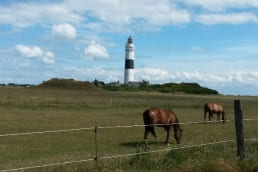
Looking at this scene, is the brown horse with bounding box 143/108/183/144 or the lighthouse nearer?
the brown horse with bounding box 143/108/183/144

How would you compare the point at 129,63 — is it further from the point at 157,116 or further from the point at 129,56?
the point at 157,116

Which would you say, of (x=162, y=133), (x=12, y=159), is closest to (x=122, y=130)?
(x=162, y=133)

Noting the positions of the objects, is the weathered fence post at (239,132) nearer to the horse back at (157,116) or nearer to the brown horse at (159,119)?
the brown horse at (159,119)

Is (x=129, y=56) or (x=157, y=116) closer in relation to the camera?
(x=157, y=116)

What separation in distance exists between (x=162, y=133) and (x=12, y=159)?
468 inches

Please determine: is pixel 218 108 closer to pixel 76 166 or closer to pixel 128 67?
pixel 76 166

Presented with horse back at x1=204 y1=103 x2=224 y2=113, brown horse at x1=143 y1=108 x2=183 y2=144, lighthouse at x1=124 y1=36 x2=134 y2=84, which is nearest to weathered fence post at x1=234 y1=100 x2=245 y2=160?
brown horse at x1=143 y1=108 x2=183 y2=144

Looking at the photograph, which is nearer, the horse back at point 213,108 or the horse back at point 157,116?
the horse back at point 157,116

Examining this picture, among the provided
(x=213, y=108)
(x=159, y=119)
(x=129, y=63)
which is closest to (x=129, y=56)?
(x=129, y=63)

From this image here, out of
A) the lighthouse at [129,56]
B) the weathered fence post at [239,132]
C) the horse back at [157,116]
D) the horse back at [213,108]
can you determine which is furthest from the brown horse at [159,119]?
the lighthouse at [129,56]

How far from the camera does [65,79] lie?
131 meters

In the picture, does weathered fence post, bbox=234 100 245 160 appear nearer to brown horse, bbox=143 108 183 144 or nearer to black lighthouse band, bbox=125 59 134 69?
brown horse, bbox=143 108 183 144

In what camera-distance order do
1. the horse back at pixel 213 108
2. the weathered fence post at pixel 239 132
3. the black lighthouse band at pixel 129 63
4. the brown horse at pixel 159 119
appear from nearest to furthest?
the weathered fence post at pixel 239 132 → the brown horse at pixel 159 119 → the horse back at pixel 213 108 → the black lighthouse band at pixel 129 63

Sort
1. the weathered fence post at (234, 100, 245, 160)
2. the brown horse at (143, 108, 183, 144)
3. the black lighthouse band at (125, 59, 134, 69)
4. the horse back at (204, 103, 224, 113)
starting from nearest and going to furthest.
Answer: the weathered fence post at (234, 100, 245, 160)
the brown horse at (143, 108, 183, 144)
the horse back at (204, 103, 224, 113)
the black lighthouse band at (125, 59, 134, 69)
